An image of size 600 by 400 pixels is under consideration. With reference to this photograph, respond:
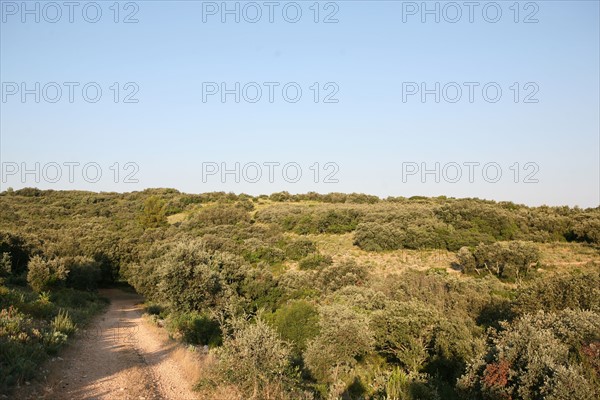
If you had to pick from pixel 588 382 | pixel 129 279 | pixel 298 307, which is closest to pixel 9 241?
pixel 129 279

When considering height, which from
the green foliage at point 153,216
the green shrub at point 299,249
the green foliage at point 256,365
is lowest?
the green shrub at point 299,249

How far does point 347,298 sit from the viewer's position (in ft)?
75.0

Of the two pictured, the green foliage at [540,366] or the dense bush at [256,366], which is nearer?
the dense bush at [256,366]

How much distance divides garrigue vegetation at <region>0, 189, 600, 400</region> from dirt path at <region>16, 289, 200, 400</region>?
0.54m

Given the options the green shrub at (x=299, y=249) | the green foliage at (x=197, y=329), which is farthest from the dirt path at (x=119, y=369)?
the green shrub at (x=299, y=249)

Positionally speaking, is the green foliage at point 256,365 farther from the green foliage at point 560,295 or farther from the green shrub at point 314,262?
the green shrub at point 314,262

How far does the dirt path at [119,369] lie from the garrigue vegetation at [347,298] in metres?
0.54

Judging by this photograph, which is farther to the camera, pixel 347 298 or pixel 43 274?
pixel 43 274

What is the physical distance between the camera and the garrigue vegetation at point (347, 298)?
406 inches

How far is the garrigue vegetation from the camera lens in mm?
10305

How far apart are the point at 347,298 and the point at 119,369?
14015 mm

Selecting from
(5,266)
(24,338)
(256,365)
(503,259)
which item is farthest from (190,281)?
(503,259)

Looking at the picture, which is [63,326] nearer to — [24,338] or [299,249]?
[24,338]

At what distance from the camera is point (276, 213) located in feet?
204
